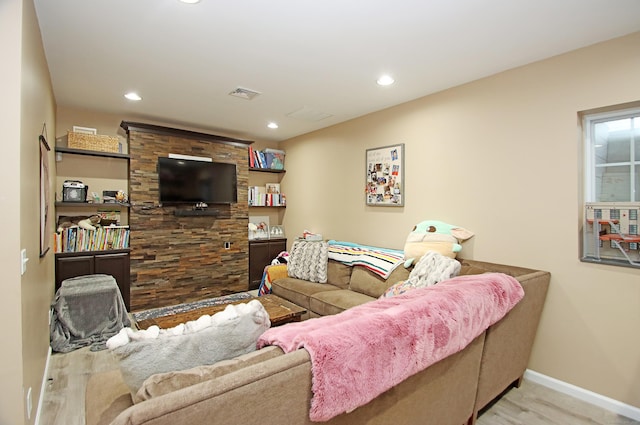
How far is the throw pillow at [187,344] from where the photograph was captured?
1114mm

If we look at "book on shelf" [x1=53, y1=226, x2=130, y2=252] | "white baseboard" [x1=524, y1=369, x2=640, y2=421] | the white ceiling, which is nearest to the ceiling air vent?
the white ceiling

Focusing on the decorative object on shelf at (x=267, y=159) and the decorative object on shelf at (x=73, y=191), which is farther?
the decorative object on shelf at (x=267, y=159)

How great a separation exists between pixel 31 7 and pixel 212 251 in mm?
3438

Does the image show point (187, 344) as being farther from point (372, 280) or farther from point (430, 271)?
point (372, 280)

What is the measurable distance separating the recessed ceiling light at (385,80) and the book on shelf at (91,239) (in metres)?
3.47

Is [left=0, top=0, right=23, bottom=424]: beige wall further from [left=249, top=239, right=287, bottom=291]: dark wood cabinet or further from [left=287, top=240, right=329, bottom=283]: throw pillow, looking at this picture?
[left=249, top=239, right=287, bottom=291]: dark wood cabinet

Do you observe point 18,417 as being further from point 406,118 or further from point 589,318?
point 406,118

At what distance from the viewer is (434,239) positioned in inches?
126

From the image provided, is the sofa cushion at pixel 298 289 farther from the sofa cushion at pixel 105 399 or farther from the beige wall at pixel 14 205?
the beige wall at pixel 14 205

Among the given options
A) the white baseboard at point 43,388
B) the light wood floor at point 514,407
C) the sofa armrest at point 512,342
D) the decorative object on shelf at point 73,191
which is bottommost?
the light wood floor at point 514,407

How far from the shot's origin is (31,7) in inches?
74.1

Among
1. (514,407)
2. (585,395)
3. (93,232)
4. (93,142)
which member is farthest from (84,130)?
(585,395)

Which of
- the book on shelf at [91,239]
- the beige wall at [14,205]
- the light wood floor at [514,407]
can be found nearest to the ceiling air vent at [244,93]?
the beige wall at [14,205]

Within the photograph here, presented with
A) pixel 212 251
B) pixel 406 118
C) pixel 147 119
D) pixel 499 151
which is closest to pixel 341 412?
pixel 499 151
